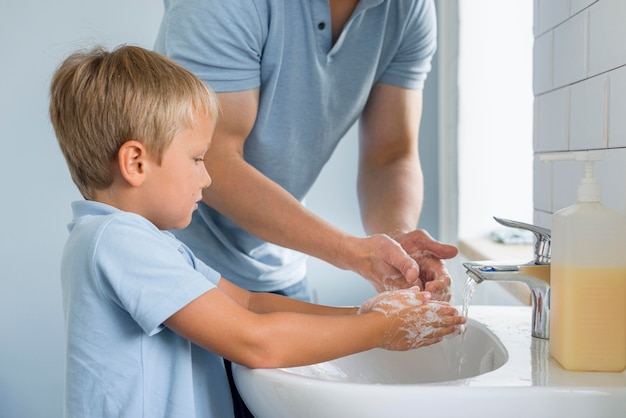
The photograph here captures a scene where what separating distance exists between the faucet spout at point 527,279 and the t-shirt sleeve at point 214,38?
54cm

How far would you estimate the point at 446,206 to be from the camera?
2.76 metres

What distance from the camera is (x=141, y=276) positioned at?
32.7 inches

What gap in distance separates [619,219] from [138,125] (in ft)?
1.85

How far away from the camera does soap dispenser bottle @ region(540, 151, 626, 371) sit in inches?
29.8

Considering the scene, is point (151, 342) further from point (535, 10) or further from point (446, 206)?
point (446, 206)

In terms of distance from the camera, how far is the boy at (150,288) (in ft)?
2.76

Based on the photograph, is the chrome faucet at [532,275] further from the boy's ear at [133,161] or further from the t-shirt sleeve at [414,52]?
the t-shirt sleeve at [414,52]

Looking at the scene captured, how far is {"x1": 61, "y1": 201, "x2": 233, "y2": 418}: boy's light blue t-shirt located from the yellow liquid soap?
40 centimetres

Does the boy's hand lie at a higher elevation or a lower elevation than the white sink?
higher

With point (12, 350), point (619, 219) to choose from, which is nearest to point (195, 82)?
point (619, 219)

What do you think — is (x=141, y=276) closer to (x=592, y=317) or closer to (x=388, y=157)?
(x=592, y=317)

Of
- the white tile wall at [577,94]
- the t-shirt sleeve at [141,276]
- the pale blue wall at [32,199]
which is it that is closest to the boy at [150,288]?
the t-shirt sleeve at [141,276]

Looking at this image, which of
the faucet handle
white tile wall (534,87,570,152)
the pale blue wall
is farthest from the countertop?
the pale blue wall

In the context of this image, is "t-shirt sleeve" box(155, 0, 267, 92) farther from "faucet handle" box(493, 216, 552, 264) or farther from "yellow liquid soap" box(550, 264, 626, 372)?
"yellow liquid soap" box(550, 264, 626, 372)
